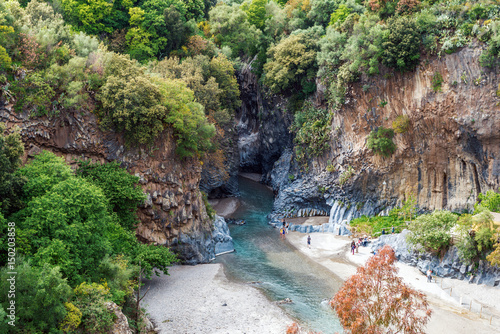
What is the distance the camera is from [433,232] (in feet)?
109

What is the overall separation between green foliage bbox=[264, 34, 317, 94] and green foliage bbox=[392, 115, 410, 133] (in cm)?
1360

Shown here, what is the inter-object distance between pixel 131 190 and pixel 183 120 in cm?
868

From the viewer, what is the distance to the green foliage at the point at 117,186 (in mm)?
29156

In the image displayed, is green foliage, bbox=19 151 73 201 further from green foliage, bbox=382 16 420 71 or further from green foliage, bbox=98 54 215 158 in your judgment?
green foliage, bbox=382 16 420 71

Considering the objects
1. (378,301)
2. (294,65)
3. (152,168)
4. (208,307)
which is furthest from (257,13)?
(378,301)

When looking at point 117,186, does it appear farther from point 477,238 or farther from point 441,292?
point 477,238

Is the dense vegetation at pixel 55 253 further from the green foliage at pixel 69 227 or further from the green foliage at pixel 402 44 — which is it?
the green foliage at pixel 402 44

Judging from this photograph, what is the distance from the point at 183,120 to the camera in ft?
116

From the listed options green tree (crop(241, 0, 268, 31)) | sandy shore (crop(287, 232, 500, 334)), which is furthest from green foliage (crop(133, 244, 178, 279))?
green tree (crop(241, 0, 268, 31))

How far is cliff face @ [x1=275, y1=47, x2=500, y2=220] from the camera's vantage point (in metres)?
37.4

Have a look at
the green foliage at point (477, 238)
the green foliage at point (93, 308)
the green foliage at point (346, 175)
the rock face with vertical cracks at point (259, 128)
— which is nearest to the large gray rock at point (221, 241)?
the green foliage at point (346, 175)

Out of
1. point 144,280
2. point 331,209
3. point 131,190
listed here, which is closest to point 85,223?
point 131,190

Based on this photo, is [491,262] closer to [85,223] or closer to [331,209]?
[331,209]

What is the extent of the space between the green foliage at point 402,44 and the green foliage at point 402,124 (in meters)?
5.05
